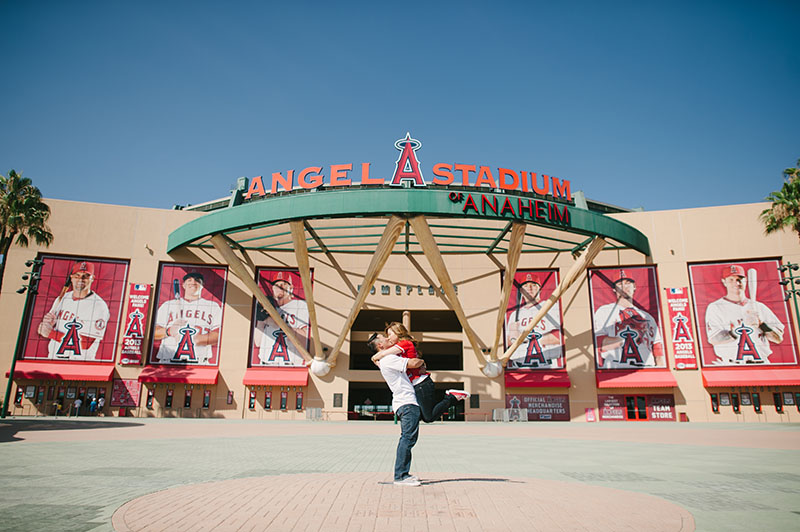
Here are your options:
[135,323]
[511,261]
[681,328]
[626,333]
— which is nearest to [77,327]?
[135,323]

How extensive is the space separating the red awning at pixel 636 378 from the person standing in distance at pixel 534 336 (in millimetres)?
3166

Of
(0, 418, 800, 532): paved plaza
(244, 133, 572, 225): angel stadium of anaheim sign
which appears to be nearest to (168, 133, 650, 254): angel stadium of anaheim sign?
(244, 133, 572, 225): angel stadium of anaheim sign

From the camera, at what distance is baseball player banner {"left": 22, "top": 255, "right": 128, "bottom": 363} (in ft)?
115

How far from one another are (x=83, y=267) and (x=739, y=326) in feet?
158

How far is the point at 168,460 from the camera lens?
35.2 feet

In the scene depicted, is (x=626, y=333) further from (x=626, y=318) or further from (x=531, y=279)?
(x=531, y=279)

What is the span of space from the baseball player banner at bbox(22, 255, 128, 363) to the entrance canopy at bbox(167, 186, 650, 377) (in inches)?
267

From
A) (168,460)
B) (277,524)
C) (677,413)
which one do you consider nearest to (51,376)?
(168,460)

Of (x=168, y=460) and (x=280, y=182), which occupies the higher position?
(x=280, y=182)

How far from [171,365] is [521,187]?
27.9 meters

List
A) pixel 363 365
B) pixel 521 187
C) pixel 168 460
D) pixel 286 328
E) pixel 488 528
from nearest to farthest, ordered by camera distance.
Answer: pixel 488 528
pixel 168 460
pixel 521 187
pixel 286 328
pixel 363 365

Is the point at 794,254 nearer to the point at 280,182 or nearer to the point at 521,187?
the point at 521,187

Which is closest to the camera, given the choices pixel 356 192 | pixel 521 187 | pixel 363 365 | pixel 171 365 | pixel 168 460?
pixel 168 460

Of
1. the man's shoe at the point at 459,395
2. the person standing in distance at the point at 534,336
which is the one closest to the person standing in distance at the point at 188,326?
the person standing in distance at the point at 534,336
